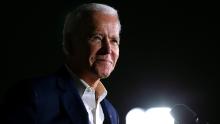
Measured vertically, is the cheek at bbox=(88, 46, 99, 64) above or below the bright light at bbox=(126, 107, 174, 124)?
above

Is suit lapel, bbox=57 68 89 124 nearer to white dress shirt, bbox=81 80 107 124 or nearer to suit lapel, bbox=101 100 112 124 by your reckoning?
white dress shirt, bbox=81 80 107 124

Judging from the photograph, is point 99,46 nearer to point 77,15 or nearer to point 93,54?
point 93,54

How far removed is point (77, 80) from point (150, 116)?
1404 mm

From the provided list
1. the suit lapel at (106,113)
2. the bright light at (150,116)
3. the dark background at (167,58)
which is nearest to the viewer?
the suit lapel at (106,113)

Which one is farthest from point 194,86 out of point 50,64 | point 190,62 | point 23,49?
point 23,49

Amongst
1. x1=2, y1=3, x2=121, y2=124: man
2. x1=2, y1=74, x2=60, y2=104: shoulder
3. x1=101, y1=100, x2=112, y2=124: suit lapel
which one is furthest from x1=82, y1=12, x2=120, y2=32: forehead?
x1=101, y1=100, x2=112, y2=124: suit lapel

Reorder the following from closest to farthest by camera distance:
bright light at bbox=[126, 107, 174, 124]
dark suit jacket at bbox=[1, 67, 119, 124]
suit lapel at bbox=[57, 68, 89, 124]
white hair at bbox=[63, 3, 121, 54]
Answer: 1. dark suit jacket at bbox=[1, 67, 119, 124]
2. suit lapel at bbox=[57, 68, 89, 124]
3. white hair at bbox=[63, 3, 121, 54]
4. bright light at bbox=[126, 107, 174, 124]

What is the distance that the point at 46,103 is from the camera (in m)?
1.42

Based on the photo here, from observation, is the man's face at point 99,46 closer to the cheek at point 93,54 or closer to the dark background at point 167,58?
the cheek at point 93,54

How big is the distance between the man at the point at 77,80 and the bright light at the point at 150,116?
1071 mm

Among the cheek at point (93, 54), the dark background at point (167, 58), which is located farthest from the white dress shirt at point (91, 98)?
the dark background at point (167, 58)

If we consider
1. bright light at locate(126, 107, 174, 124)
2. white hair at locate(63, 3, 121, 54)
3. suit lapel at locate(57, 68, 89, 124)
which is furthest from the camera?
bright light at locate(126, 107, 174, 124)

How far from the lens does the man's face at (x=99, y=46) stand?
1.55 metres

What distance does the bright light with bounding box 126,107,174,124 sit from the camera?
272 centimetres
